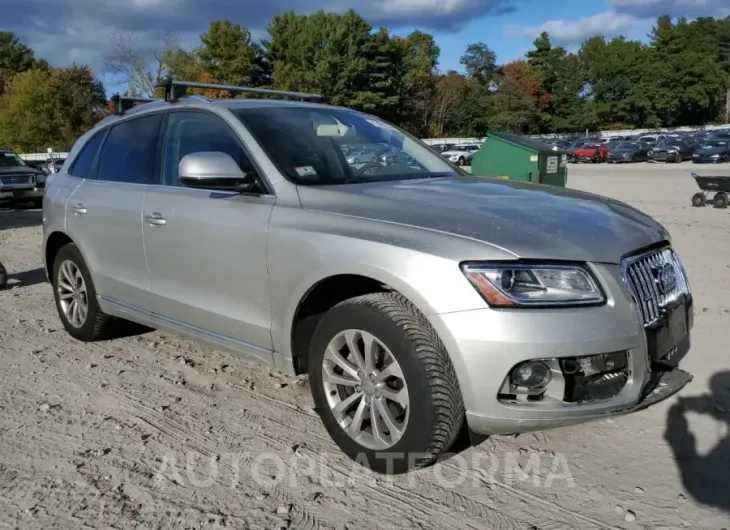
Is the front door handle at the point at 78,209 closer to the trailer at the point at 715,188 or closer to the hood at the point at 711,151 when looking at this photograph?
the trailer at the point at 715,188

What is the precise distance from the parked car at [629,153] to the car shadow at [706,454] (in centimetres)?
4051

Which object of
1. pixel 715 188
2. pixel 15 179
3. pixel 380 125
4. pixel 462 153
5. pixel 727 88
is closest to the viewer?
pixel 380 125

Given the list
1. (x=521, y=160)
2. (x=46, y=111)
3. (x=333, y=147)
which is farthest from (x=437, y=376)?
(x=46, y=111)

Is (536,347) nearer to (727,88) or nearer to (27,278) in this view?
(27,278)

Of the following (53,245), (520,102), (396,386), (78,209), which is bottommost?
(396,386)

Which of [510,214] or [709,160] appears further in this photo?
[709,160]

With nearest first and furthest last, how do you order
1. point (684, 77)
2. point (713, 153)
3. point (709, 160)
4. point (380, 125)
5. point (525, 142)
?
point (380, 125)
point (525, 142)
point (713, 153)
point (709, 160)
point (684, 77)

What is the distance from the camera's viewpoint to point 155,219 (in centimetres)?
408

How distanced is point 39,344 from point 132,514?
2.89 metres

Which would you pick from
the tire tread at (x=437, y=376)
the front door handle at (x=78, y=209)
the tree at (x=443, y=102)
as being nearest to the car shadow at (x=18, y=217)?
the front door handle at (x=78, y=209)

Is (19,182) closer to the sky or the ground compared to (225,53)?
closer to the ground

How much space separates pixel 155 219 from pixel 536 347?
2486 mm

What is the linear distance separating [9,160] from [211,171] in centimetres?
1737

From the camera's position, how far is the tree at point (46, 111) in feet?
180
